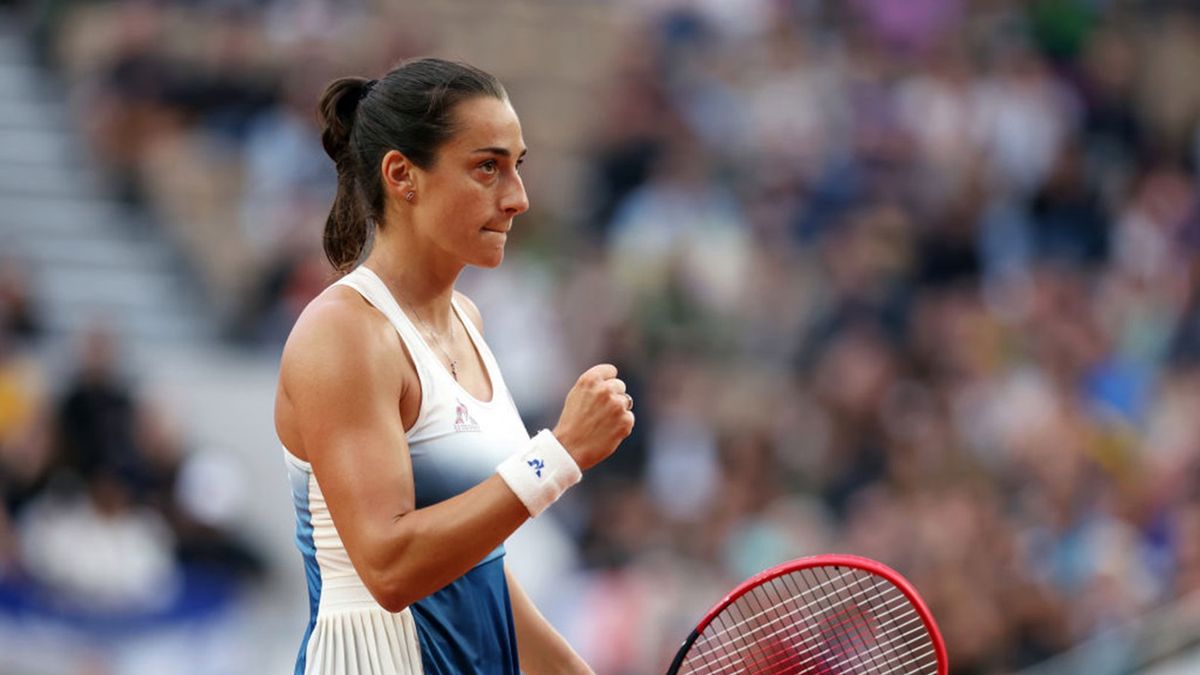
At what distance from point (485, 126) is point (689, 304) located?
21.6 ft

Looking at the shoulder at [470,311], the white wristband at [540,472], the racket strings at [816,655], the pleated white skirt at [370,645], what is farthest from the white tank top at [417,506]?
the racket strings at [816,655]

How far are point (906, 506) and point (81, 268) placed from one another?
523cm

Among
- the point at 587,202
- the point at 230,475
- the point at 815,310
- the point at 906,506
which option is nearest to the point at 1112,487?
the point at 906,506

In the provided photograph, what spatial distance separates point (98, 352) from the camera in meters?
8.86

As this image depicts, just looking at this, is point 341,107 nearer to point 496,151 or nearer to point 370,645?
Result: point 496,151

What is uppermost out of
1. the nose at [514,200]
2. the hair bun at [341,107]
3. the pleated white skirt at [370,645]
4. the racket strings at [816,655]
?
the hair bun at [341,107]

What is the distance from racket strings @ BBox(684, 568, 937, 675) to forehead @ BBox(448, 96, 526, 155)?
95 centimetres

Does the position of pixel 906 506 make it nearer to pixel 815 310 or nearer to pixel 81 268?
pixel 815 310

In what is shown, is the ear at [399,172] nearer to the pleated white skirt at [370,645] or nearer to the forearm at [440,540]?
the forearm at [440,540]

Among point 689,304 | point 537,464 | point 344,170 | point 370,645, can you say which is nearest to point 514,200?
point 344,170

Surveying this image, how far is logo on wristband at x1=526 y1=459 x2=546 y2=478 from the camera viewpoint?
9.81 feet

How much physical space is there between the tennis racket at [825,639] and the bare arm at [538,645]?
21 cm

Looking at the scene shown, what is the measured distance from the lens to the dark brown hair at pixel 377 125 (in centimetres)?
322

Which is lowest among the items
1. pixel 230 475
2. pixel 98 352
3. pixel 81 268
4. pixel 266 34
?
pixel 230 475
